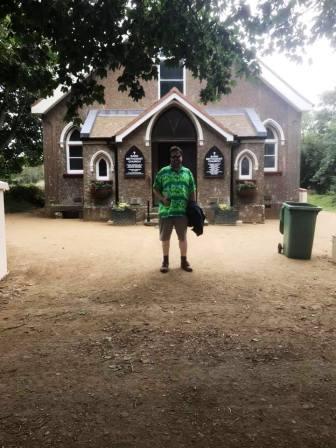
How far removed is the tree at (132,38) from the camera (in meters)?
4.50

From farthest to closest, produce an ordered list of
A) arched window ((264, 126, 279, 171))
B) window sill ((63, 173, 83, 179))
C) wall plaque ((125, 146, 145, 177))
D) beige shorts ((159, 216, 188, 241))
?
arched window ((264, 126, 279, 171)) → window sill ((63, 173, 83, 179)) → wall plaque ((125, 146, 145, 177)) → beige shorts ((159, 216, 188, 241))

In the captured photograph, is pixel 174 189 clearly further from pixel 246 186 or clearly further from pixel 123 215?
pixel 246 186

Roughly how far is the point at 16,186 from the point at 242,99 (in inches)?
546

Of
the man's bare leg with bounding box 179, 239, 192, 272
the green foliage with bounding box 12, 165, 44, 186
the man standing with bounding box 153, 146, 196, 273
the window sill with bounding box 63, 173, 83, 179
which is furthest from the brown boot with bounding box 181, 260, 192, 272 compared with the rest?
the green foliage with bounding box 12, 165, 44, 186

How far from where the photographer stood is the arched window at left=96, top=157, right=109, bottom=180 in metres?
16.8

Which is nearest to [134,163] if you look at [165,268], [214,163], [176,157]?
[214,163]

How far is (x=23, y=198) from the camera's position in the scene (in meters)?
23.2

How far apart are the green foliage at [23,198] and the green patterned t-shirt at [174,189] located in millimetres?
16954

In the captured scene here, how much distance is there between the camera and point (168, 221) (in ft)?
22.1

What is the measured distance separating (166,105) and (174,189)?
1010 centimetres

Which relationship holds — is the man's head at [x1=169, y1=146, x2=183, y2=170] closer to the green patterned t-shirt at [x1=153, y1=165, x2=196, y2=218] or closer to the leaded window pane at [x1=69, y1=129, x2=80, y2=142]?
the green patterned t-shirt at [x1=153, y1=165, x2=196, y2=218]

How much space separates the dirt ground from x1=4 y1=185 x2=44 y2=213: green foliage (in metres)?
15.5

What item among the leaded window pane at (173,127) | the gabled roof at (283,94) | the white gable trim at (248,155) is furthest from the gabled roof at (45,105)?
the white gable trim at (248,155)

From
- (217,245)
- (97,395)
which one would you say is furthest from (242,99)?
(97,395)
